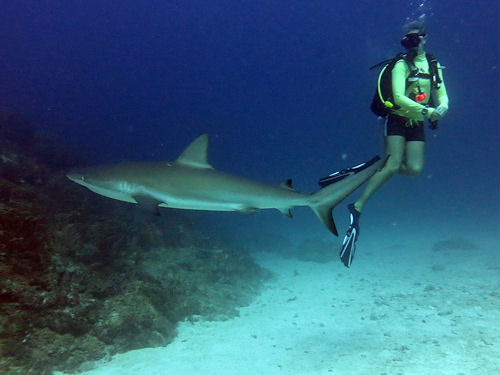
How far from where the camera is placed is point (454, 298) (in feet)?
22.9

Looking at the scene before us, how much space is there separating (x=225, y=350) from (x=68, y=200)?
8.78 m

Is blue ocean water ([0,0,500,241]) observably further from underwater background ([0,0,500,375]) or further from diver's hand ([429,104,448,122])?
diver's hand ([429,104,448,122])

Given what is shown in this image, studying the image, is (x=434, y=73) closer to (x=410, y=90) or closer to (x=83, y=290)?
(x=410, y=90)

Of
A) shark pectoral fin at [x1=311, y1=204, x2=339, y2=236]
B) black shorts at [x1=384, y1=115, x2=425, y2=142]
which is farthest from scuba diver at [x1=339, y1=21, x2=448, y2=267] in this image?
shark pectoral fin at [x1=311, y1=204, x2=339, y2=236]

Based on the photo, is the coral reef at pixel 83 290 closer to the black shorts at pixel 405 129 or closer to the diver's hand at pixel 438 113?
the black shorts at pixel 405 129

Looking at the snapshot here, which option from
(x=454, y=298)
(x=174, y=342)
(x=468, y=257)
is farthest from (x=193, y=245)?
(x=468, y=257)

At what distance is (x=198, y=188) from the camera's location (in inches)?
169

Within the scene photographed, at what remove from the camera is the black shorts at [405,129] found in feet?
18.4

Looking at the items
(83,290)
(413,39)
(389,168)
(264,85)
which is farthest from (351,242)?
(264,85)

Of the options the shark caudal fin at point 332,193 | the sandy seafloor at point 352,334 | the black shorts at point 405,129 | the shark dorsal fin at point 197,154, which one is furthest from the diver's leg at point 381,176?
the shark dorsal fin at point 197,154

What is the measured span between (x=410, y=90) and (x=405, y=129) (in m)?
0.79

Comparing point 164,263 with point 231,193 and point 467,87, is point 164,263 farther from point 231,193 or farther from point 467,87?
point 467,87

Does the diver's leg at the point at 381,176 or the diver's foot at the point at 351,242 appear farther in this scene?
the diver's leg at the point at 381,176

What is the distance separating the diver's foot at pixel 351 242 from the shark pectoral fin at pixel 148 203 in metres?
3.63
